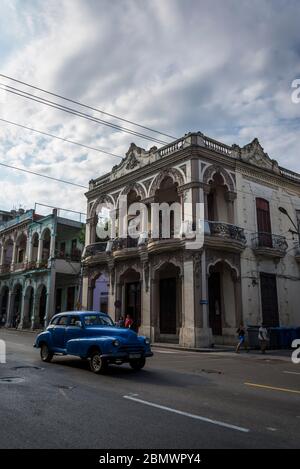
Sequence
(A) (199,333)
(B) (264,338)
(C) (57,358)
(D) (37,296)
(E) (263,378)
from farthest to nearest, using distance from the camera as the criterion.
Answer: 1. (D) (37,296)
2. (A) (199,333)
3. (B) (264,338)
4. (C) (57,358)
5. (E) (263,378)

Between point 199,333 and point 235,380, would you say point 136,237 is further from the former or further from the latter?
point 235,380

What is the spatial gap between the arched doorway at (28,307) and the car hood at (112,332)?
93.2 ft

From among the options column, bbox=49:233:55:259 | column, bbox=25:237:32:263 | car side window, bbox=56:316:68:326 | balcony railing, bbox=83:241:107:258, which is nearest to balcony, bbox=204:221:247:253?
balcony railing, bbox=83:241:107:258

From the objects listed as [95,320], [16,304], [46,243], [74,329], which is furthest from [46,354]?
[16,304]

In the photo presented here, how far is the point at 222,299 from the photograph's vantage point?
2361cm

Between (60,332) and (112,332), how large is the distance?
2166 millimetres

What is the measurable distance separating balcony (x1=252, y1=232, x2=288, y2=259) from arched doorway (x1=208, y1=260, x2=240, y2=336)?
8.15 feet

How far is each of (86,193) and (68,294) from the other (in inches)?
445

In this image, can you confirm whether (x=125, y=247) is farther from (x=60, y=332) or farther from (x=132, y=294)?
(x=60, y=332)

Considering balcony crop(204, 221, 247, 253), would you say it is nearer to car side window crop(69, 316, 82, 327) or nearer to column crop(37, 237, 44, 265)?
car side window crop(69, 316, 82, 327)

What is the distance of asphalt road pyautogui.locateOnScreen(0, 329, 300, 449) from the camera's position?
16.4 ft

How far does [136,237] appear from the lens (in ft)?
85.6

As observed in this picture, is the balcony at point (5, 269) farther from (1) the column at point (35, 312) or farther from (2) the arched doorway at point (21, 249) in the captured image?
(1) the column at point (35, 312)
